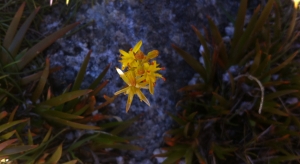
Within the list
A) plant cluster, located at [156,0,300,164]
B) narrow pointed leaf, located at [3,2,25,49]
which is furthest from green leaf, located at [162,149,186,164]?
narrow pointed leaf, located at [3,2,25,49]

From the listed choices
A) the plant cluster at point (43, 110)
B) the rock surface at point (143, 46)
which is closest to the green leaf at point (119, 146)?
the plant cluster at point (43, 110)

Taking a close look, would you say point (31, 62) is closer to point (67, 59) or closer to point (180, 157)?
point (67, 59)

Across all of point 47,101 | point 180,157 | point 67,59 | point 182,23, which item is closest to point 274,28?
point 182,23

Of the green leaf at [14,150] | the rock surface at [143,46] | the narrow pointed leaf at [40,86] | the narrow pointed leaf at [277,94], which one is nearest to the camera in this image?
the green leaf at [14,150]

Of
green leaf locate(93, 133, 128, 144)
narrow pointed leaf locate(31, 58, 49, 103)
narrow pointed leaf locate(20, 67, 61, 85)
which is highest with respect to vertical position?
narrow pointed leaf locate(20, 67, 61, 85)

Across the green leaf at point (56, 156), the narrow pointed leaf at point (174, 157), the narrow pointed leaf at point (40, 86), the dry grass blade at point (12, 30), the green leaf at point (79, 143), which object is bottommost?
the narrow pointed leaf at point (174, 157)

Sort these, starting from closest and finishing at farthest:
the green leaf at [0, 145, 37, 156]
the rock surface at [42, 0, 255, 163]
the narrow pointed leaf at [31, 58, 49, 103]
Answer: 1. the green leaf at [0, 145, 37, 156]
2. the narrow pointed leaf at [31, 58, 49, 103]
3. the rock surface at [42, 0, 255, 163]

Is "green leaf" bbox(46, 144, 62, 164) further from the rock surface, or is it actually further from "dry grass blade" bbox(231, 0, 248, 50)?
"dry grass blade" bbox(231, 0, 248, 50)

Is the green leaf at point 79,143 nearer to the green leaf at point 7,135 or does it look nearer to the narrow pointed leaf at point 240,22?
the green leaf at point 7,135
